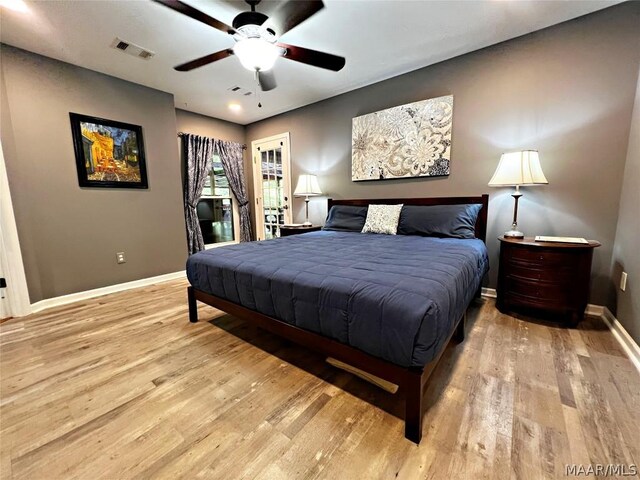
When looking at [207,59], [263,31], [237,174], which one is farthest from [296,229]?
[263,31]

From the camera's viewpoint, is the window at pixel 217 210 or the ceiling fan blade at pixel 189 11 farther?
the window at pixel 217 210

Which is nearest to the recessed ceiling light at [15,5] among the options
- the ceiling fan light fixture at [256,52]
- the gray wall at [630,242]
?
the ceiling fan light fixture at [256,52]

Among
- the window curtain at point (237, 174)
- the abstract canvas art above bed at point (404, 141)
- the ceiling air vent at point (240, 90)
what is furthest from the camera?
the window curtain at point (237, 174)

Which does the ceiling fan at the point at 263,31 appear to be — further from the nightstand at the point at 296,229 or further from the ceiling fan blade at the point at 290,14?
Result: the nightstand at the point at 296,229

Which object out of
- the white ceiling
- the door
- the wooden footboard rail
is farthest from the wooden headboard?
the door

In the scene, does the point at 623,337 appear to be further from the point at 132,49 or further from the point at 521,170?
the point at 132,49

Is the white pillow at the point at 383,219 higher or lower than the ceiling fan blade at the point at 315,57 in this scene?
lower

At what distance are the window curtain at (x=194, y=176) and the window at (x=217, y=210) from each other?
0.20 m

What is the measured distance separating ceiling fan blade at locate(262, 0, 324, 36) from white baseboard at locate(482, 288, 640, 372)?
2.90 meters

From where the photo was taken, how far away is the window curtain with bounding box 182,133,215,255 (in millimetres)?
4387

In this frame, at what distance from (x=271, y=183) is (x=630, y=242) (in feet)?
15.2

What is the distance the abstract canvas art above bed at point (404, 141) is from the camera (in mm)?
3018

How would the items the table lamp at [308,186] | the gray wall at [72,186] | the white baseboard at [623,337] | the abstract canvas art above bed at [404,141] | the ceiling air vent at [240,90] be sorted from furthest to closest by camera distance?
the table lamp at [308,186] → the ceiling air vent at [240,90] → the abstract canvas art above bed at [404,141] → the gray wall at [72,186] → the white baseboard at [623,337]

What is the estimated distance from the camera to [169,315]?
2.56m
